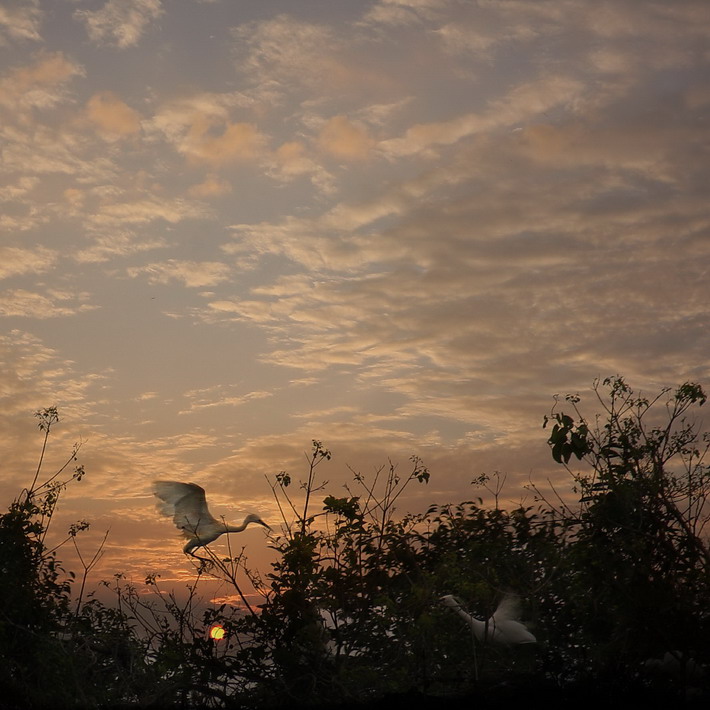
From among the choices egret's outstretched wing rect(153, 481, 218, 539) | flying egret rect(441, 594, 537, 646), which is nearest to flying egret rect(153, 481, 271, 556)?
egret's outstretched wing rect(153, 481, 218, 539)

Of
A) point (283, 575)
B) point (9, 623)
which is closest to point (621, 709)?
point (283, 575)

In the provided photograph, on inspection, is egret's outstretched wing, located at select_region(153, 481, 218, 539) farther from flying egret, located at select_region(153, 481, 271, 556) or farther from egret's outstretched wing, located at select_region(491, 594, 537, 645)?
egret's outstretched wing, located at select_region(491, 594, 537, 645)

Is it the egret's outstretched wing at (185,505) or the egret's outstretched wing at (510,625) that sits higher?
the egret's outstretched wing at (185,505)

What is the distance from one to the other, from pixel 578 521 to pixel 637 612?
2.41 metres

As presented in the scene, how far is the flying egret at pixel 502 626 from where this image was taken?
9.57 m

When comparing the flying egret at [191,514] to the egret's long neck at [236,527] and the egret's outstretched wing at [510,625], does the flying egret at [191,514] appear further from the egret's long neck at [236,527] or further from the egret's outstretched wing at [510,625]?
the egret's outstretched wing at [510,625]

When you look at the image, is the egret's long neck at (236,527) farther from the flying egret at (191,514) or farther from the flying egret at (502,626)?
the flying egret at (502,626)

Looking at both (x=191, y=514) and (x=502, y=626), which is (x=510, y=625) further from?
(x=191, y=514)

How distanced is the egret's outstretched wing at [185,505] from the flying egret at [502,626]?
11.5 ft

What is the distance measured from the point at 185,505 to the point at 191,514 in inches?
6.1

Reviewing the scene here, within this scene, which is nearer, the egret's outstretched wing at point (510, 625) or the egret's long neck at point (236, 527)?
the egret's outstretched wing at point (510, 625)

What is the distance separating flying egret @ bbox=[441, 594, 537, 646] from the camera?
377 inches

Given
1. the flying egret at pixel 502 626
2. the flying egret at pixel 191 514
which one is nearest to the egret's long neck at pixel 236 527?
the flying egret at pixel 191 514

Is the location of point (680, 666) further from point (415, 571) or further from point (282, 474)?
point (282, 474)
